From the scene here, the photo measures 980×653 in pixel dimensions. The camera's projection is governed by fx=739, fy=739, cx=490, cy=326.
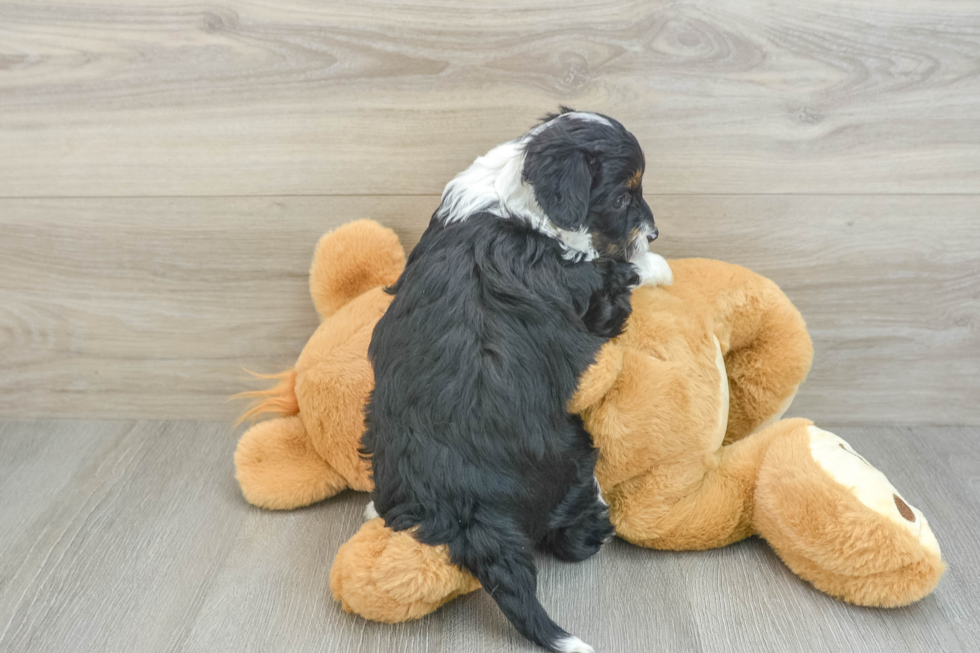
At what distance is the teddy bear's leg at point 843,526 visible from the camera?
1.00 meters

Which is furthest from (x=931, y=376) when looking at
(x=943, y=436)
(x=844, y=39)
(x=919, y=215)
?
(x=844, y=39)

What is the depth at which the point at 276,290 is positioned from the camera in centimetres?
147

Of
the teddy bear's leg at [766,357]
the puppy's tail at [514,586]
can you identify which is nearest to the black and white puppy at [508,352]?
the puppy's tail at [514,586]

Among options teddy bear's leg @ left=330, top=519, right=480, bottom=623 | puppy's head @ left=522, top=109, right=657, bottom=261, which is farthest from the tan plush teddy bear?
puppy's head @ left=522, top=109, right=657, bottom=261

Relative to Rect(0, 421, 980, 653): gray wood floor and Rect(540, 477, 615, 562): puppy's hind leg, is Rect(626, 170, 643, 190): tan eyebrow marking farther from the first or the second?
Rect(0, 421, 980, 653): gray wood floor

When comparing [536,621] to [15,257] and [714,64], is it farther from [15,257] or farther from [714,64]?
[15,257]

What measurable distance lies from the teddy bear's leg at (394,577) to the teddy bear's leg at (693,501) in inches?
10.9

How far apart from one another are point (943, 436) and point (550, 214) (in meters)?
1.04

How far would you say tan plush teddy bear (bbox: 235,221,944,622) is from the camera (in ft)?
3.27

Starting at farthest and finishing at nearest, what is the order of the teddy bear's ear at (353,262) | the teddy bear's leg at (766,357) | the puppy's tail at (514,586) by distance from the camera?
the teddy bear's ear at (353,262) < the teddy bear's leg at (766,357) < the puppy's tail at (514,586)

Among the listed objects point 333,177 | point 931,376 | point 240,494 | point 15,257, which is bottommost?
point 240,494

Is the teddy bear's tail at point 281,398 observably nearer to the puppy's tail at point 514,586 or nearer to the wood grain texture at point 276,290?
the wood grain texture at point 276,290

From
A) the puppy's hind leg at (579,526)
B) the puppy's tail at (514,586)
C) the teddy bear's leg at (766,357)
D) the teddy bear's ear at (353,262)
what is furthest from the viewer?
the teddy bear's ear at (353,262)

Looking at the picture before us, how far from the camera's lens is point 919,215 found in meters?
1.36
